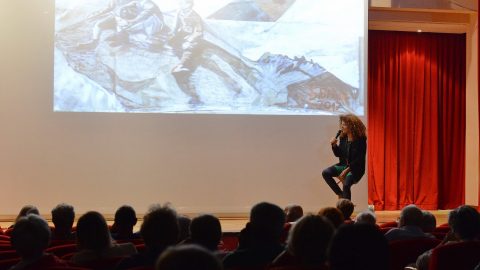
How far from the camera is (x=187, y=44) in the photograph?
24.9ft

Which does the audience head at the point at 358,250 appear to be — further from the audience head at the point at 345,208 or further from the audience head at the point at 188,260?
the audience head at the point at 345,208

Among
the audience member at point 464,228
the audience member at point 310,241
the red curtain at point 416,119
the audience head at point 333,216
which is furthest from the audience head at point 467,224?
the red curtain at point 416,119

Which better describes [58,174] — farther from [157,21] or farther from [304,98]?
[304,98]

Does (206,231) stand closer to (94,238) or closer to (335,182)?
(94,238)

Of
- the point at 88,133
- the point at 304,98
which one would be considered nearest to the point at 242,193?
the point at 304,98

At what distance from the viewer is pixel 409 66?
8977 millimetres

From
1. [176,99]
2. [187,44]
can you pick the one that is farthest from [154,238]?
[187,44]

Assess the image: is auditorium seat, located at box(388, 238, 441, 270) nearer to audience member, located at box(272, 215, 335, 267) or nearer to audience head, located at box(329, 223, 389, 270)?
audience member, located at box(272, 215, 335, 267)

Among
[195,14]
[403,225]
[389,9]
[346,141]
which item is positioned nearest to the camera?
[403,225]

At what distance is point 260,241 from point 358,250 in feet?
3.36

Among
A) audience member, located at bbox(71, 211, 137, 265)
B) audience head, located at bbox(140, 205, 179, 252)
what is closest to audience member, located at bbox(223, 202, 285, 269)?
audience head, located at bbox(140, 205, 179, 252)

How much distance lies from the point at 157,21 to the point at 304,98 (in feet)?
6.48

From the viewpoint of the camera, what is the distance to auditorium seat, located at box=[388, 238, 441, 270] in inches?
124

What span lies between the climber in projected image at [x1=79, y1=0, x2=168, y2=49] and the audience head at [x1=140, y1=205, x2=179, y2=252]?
5.13 metres
